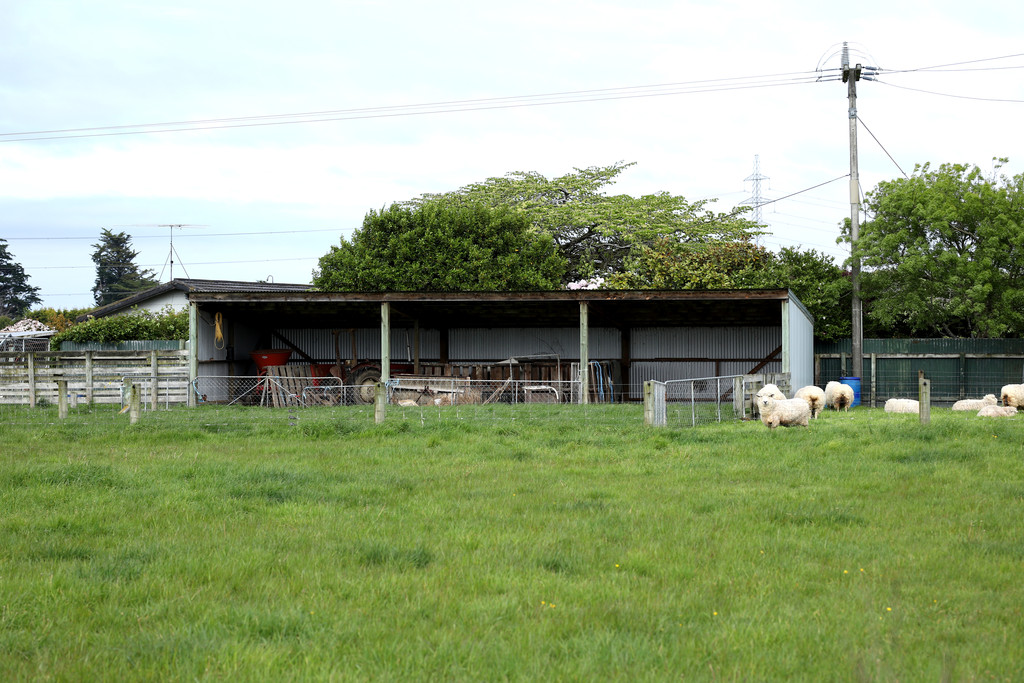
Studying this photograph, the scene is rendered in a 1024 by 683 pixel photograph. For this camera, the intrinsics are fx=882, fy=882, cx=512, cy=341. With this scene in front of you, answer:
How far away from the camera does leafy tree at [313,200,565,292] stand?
32156 millimetres

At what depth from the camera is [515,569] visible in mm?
5672

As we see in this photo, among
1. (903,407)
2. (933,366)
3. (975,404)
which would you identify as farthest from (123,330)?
(933,366)

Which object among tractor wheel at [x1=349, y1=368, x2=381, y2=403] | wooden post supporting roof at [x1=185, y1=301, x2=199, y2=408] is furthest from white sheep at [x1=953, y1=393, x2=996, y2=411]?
wooden post supporting roof at [x1=185, y1=301, x2=199, y2=408]

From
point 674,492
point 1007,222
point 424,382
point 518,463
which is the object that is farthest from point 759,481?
point 1007,222

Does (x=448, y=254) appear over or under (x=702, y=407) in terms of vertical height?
over

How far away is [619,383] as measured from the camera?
28109mm

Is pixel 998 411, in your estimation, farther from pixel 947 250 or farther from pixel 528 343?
pixel 528 343

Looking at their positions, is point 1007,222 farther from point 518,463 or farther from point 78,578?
point 78,578

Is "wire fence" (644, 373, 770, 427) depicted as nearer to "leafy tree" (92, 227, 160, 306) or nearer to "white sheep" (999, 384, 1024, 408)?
"white sheep" (999, 384, 1024, 408)

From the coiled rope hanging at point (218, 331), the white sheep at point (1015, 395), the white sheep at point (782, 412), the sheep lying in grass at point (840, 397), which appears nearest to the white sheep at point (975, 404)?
the white sheep at point (1015, 395)

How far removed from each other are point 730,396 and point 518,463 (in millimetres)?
18305

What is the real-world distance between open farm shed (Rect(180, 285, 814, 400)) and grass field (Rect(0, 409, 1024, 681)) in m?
14.0

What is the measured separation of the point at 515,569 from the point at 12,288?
7075cm

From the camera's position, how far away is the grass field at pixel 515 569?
4137 mm
